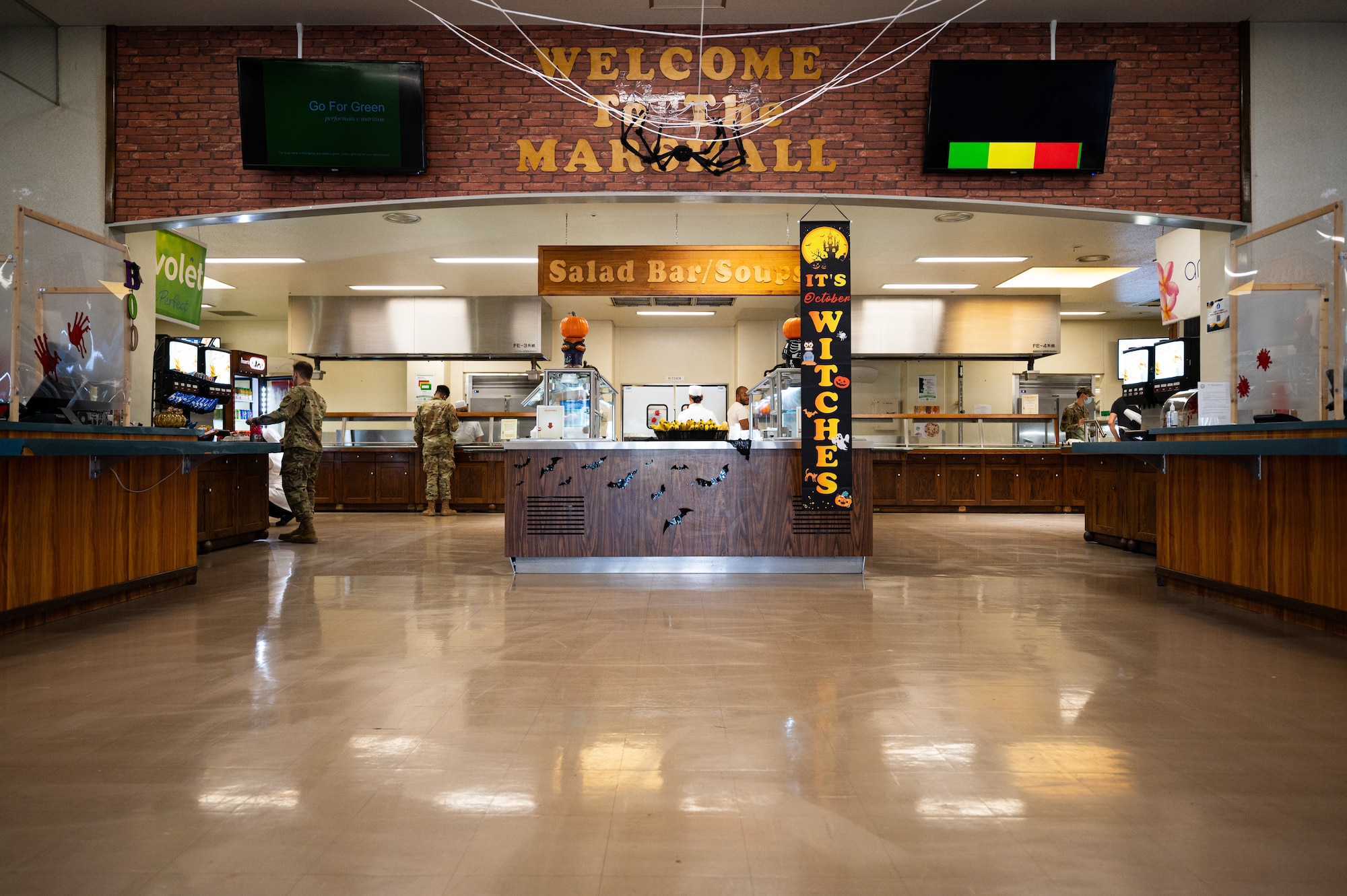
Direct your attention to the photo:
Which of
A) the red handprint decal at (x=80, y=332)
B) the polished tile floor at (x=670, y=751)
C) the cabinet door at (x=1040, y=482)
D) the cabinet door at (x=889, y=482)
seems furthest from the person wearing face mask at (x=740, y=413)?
the red handprint decal at (x=80, y=332)

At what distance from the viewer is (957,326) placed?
1269 cm

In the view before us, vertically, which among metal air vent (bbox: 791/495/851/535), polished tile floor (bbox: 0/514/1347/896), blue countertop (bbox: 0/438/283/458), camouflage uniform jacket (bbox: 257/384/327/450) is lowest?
polished tile floor (bbox: 0/514/1347/896)

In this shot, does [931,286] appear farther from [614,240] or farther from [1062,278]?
[614,240]

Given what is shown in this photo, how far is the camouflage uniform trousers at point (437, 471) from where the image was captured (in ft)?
37.1

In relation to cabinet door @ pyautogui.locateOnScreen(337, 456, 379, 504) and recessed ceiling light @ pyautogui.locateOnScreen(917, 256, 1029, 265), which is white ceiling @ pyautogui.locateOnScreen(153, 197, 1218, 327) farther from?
cabinet door @ pyautogui.locateOnScreen(337, 456, 379, 504)

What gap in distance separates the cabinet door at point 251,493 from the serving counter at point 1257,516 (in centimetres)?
758

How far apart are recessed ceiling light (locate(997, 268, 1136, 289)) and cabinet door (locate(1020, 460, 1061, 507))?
2.62m

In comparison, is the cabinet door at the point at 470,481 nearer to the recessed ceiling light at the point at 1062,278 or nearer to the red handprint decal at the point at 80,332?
the red handprint decal at the point at 80,332

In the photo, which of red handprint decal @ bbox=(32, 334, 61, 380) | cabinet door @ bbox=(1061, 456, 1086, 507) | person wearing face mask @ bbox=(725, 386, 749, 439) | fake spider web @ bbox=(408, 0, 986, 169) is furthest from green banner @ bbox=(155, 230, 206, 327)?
cabinet door @ bbox=(1061, 456, 1086, 507)

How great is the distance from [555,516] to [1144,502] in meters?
5.40

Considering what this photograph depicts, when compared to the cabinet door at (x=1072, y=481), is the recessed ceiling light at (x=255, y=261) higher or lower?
higher

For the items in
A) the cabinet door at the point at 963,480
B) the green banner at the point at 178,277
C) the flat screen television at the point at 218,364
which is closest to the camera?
the green banner at the point at 178,277

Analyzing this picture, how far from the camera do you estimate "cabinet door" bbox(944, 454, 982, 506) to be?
1215cm

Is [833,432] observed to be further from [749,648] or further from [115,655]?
[115,655]
